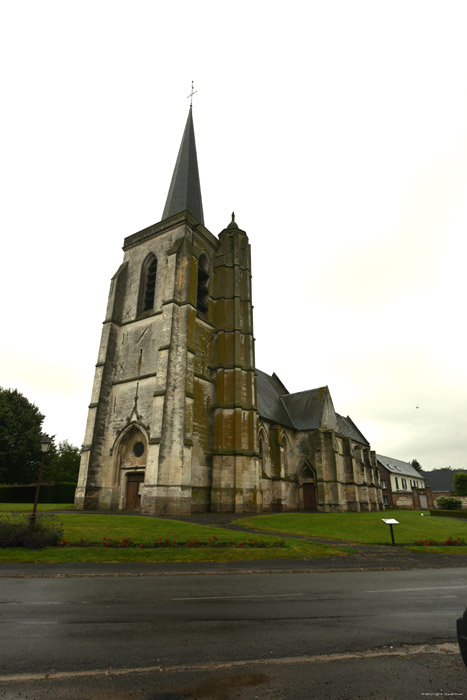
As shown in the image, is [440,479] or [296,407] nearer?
[296,407]

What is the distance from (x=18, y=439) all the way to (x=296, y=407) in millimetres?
28874

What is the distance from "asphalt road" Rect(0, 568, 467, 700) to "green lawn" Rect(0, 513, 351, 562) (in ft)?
11.7

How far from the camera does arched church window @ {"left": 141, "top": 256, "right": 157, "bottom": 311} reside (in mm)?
31656

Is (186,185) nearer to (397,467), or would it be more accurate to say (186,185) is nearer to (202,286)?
(202,286)

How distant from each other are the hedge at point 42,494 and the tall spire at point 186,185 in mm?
28526

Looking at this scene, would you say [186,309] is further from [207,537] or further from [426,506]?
[426,506]

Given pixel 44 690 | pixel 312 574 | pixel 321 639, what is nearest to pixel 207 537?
pixel 312 574

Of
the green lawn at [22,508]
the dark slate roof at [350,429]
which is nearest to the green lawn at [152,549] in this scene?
the green lawn at [22,508]

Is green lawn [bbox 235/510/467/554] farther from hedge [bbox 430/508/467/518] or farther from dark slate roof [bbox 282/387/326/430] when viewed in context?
hedge [bbox 430/508/467/518]

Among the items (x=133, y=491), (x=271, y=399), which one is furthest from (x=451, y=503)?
(x=133, y=491)

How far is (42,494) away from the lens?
38469 millimetres

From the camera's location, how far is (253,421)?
98.1ft

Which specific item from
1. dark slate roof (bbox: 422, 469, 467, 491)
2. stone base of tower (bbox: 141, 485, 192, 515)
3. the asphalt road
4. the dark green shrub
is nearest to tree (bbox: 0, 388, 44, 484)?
stone base of tower (bbox: 141, 485, 192, 515)

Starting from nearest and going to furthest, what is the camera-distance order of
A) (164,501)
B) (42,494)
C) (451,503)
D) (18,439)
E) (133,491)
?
(164,501) < (133,491) < (42,494) < (18,439) < (451,503)
